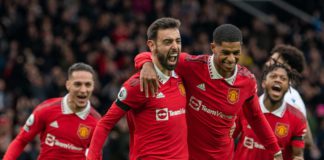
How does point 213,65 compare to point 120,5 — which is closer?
point 213,65

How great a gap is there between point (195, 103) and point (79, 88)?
169 cm

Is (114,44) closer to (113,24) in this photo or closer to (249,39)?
(113,24)

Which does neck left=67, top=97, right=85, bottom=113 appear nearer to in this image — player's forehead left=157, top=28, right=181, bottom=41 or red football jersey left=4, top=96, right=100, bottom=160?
red football jersey left=4, top=96, right=100, bottom=160

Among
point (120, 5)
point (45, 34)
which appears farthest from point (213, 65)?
point (120, 5)

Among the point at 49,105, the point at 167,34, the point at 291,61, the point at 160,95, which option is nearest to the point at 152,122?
the point at 160,95

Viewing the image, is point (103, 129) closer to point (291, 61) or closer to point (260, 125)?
point (260, 125)

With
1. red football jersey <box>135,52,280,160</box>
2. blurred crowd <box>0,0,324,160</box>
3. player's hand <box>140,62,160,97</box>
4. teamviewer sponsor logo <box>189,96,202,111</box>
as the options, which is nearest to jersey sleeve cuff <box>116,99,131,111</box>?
player's hand <box>140,62,160,97</box>

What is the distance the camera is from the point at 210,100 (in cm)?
748

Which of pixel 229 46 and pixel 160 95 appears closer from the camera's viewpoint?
pixel 160 95

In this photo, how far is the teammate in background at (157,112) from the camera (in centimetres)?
692

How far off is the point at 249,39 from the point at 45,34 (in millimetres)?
4571

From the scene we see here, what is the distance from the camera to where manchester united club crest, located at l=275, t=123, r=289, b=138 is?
8.32 metres

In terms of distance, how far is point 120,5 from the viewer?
56.7 feet

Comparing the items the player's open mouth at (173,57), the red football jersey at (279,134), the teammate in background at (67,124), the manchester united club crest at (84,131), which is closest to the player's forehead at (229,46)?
the player's open mouth at (173,57)
